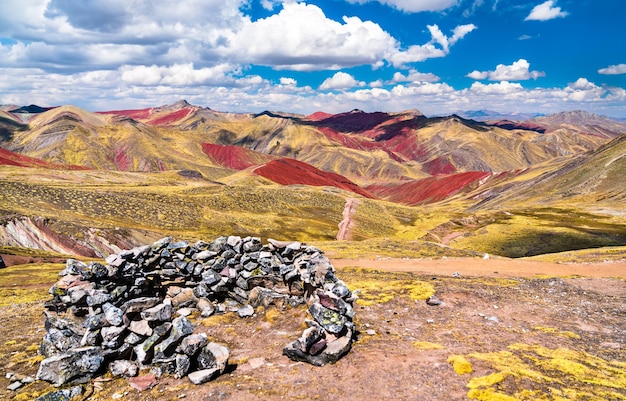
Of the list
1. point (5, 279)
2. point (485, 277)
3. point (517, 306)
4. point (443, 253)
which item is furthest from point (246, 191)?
point (517, 306)

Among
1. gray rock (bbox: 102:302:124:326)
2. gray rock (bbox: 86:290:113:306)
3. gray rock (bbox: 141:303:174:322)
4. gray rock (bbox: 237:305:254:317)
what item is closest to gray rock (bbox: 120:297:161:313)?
gray rock (bbox: 102:302:124:326)

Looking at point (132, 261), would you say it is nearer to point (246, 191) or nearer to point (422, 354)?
point (422, 354)

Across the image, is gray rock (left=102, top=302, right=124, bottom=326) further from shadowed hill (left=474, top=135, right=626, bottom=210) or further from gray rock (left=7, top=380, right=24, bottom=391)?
shadowed hill (left=474, top=135, right=626, bottom=210)

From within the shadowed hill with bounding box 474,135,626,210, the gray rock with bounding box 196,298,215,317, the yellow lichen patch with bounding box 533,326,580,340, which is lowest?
the gray rock with bounding box 196,298,215,317

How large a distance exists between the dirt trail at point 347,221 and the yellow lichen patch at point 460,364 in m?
82.0

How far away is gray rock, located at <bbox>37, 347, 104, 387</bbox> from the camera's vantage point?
16.8 m

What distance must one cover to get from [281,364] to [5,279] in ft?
121

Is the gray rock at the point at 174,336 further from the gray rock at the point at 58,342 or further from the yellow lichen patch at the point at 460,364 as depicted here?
the yellow lichen patch at the point at 460,364

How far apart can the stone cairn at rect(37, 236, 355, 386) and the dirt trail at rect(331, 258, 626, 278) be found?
21045 millimetres

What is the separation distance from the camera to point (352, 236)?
345 feet

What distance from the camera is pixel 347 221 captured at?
121m

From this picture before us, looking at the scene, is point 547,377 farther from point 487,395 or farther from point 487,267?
point 487,267

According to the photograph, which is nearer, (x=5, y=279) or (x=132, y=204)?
(x=5, y=279)

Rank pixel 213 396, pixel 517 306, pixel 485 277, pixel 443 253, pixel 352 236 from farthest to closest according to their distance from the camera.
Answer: pixel 352 236
pixel 443 253
pixel 485 277
pixel 517 306
pixel 213 396
